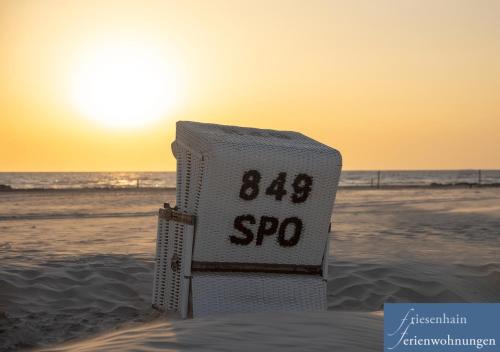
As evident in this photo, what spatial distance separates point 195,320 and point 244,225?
4.14ft

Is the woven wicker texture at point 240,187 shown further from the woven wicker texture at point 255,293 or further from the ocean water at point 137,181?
the ocean water at point 137,181

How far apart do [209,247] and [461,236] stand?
30.9 ft

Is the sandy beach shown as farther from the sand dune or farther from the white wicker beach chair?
the white wicker beach chair

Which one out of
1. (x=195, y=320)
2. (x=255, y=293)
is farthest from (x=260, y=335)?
(x=255, y=293)

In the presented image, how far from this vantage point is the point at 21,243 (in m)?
12.1

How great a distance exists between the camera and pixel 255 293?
5.73 metres

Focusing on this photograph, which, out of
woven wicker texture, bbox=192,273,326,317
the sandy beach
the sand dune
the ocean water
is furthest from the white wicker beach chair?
the ocean water

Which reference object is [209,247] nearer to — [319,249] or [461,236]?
[319,249]

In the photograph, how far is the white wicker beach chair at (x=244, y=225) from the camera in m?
5.54

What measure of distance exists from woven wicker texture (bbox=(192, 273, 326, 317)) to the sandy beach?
51 cm

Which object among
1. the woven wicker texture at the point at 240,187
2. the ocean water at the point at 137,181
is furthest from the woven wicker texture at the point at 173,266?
the ocean water at the point at 137,181

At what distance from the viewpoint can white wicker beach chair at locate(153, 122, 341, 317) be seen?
218 inches

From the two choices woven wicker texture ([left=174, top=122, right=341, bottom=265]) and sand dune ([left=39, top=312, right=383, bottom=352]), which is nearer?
sand dune ([left=39, top=312, right=383, bottom=352])

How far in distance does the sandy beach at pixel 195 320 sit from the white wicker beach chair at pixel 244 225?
59 centimetres
